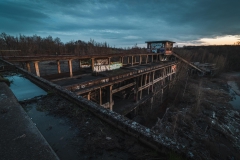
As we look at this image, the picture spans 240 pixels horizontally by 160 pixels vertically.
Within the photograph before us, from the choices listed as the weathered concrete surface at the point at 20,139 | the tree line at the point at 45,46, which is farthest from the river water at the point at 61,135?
the tree line at the point at 45,46

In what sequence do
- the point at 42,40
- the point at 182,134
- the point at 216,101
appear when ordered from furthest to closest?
the point at 42,40, the point at 216,101, the point at 182,134

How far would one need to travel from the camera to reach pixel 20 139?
1.47m

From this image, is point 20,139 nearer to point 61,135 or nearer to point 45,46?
point 61,135

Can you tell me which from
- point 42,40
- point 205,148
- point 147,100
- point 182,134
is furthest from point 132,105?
point 42,40

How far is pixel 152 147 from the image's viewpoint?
161cm

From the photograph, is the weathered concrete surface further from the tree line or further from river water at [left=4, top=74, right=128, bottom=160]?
the tree line

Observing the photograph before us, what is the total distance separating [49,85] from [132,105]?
972cm

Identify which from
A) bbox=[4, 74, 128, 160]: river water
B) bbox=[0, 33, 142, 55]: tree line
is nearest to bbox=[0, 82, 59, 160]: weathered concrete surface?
bbox=[4, 74, 128, 160]: river water

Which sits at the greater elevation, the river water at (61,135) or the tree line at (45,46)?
the tree line at (45,46)

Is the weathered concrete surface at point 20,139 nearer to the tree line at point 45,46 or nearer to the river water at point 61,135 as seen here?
the river water at point 61,135

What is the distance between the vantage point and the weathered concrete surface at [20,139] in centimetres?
124

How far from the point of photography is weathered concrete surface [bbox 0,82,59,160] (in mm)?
1239

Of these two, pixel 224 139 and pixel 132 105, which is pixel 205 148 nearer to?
pixel 224 139

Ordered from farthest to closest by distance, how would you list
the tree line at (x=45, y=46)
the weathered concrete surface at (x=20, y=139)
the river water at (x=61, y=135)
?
the tree line at (x=45, y=46) < the river water at (x=61, y=135) < the weathered concrete surface at (x=20, y=139)
